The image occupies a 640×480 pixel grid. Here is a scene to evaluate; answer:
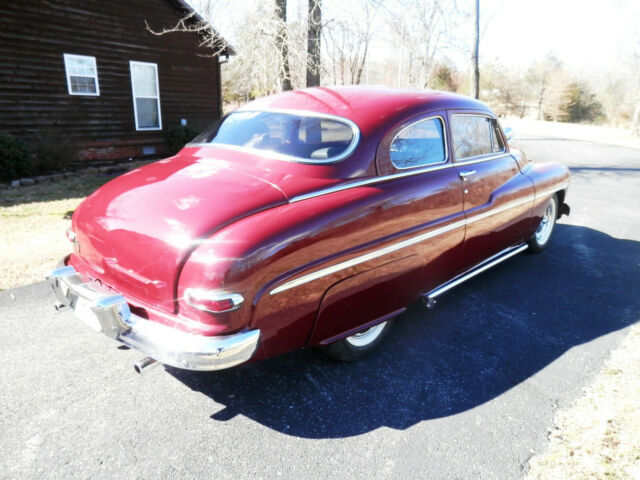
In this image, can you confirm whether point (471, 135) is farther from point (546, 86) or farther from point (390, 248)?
point (546, 86)

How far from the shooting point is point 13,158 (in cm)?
805

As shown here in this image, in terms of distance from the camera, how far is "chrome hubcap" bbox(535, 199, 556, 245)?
5113 mm

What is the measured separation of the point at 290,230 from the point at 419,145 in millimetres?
1449

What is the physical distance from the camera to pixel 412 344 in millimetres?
3215

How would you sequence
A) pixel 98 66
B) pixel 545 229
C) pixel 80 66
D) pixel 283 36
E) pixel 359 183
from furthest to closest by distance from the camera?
pixel 98 66 < pixel 80 66 < pixel 283 36 < pixel 545 229 < pixel 359 183

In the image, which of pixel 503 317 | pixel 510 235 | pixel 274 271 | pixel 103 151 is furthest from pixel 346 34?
pixel 274 271

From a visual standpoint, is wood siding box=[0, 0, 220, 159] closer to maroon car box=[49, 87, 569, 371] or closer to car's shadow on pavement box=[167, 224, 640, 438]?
maroon car box=[49, 87, 569, 371]

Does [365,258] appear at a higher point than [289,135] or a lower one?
lower

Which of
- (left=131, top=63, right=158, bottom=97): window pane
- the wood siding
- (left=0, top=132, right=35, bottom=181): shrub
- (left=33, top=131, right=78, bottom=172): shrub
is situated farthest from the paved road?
(left=131, top=63, right=158, bottom=97): window pane

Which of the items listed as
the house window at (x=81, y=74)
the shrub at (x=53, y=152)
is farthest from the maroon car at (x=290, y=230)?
the house window at (x=81, y=74)

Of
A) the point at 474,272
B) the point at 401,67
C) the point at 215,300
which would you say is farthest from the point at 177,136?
the point at 401,67

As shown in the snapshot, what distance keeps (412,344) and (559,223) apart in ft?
15.1

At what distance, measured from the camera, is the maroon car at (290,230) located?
2129 mm

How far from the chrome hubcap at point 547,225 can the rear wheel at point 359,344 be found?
3.00m
